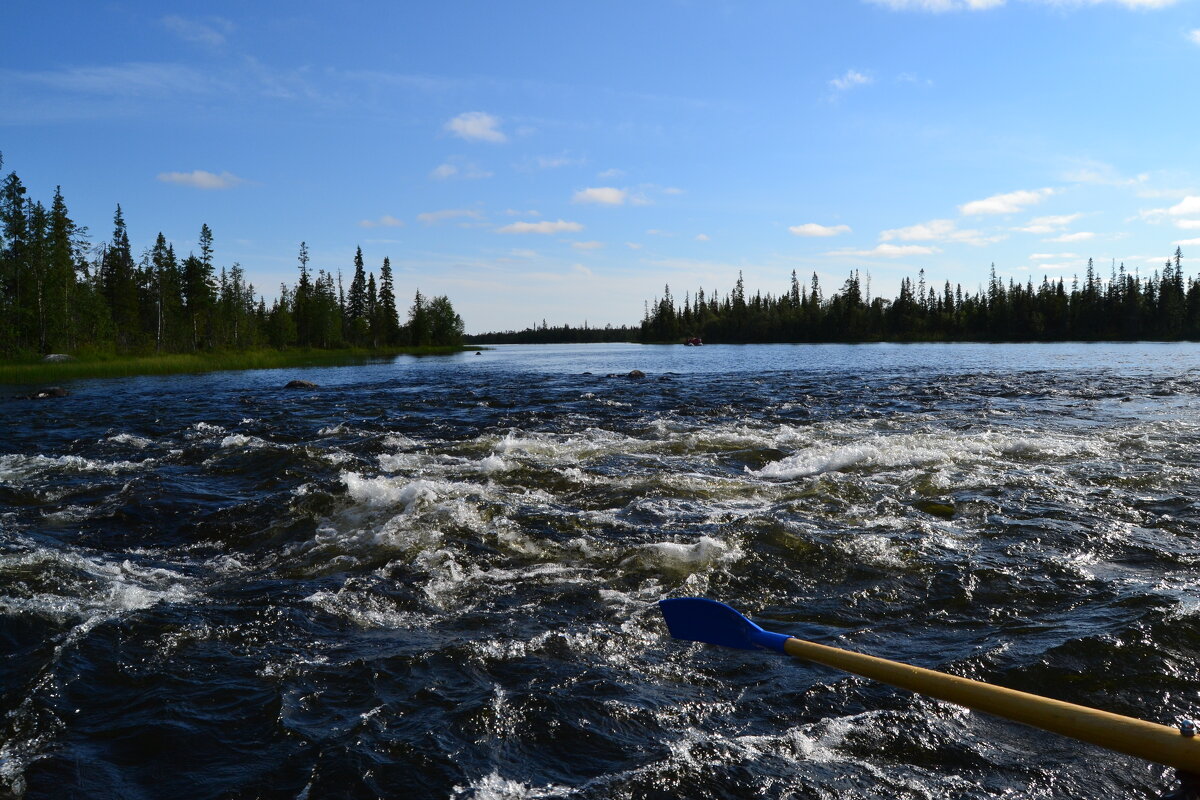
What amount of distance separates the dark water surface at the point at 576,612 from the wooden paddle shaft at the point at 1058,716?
833 mm

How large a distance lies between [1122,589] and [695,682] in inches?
160

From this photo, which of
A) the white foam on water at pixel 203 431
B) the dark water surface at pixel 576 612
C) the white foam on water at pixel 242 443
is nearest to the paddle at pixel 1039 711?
the dark water surface at pixel 576 612

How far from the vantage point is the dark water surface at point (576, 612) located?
3764mm

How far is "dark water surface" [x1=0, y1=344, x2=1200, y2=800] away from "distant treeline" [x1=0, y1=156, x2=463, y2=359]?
39425mm

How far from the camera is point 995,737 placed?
3.99 m

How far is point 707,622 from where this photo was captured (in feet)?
14.9

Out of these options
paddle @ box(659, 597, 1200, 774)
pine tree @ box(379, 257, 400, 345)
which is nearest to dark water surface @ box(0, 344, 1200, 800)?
paddle @ box(659, 597, 1200, 774)

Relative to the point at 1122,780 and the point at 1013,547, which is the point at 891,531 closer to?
the point at 1013,547

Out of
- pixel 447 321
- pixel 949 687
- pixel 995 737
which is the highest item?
pixel 447 321

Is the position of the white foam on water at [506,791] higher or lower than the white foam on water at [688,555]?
lower

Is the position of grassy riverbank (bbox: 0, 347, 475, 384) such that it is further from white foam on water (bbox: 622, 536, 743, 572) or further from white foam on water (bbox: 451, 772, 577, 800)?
white foam on water (bbox: 451, 772, 577, 800)

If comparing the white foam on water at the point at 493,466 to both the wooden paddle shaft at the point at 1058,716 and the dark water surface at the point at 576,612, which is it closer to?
the dark water surface at the point at 576,612

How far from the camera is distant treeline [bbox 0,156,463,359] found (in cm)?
4334

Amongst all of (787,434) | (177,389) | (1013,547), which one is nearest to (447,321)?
(177,389)
